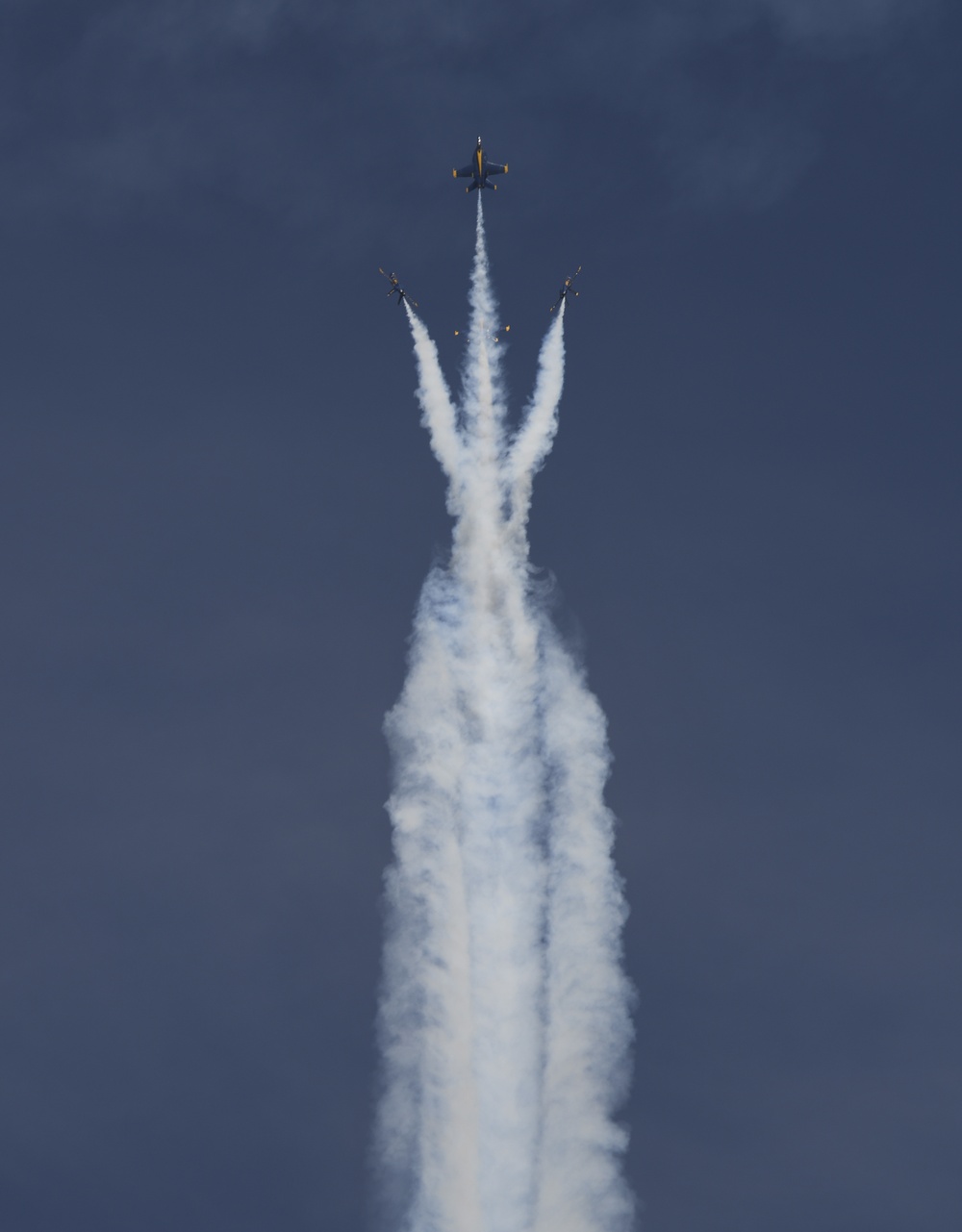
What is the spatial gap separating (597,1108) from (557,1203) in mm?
5254

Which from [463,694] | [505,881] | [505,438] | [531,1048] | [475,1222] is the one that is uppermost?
[505,438]

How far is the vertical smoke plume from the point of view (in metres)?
139

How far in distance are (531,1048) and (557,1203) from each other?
8.08 m

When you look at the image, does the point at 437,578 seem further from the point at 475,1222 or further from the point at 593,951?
the point at 475,1222

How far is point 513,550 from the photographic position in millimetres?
146125

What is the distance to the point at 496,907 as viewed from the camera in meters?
142

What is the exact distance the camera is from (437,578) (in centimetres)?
14612

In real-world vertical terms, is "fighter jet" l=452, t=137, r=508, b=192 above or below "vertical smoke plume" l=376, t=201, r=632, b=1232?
above

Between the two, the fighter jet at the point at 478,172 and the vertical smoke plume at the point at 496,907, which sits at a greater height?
the fighter jet at the point at 478,172

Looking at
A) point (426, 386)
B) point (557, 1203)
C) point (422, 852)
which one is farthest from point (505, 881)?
point (426, 386)

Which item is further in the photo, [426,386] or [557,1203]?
[426,386]

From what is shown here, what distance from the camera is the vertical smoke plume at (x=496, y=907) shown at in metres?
139

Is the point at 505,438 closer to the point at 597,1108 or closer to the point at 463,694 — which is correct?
the point at 463,694

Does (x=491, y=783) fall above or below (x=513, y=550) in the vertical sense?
below
